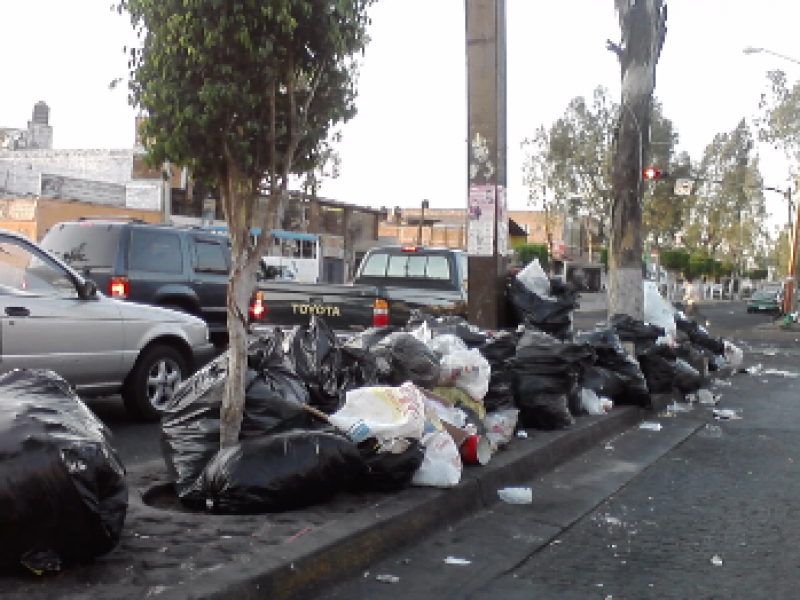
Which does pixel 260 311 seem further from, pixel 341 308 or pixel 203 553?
pixel 203 553

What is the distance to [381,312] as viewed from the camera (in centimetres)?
926

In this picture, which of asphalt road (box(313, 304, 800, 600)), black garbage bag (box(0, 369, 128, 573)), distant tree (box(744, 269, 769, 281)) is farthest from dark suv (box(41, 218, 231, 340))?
distant tree (box(744, 269, 769, 281))

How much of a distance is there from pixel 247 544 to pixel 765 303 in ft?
166

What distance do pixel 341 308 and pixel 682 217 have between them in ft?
164

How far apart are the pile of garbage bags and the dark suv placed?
5.43 meters

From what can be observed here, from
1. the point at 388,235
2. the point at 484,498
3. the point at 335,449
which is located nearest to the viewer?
the point at 335,449

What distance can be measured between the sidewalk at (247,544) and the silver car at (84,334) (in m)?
1.98

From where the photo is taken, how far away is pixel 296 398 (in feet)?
16.9

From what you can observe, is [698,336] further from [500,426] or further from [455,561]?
[455,561]

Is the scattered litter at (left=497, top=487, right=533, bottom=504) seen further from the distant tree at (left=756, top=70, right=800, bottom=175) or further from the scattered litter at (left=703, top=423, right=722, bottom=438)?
the distant tree at (left=756, top=70, right=800, bottom=175)

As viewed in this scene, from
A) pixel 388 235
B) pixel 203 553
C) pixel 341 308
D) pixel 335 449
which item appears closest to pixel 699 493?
pixel 335 449

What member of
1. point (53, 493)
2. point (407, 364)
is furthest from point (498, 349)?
point (53, 493)

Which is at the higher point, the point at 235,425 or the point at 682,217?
the point at 682,217

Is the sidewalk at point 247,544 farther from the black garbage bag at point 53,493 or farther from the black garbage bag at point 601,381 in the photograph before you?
the black garbage bag at point 601,381
